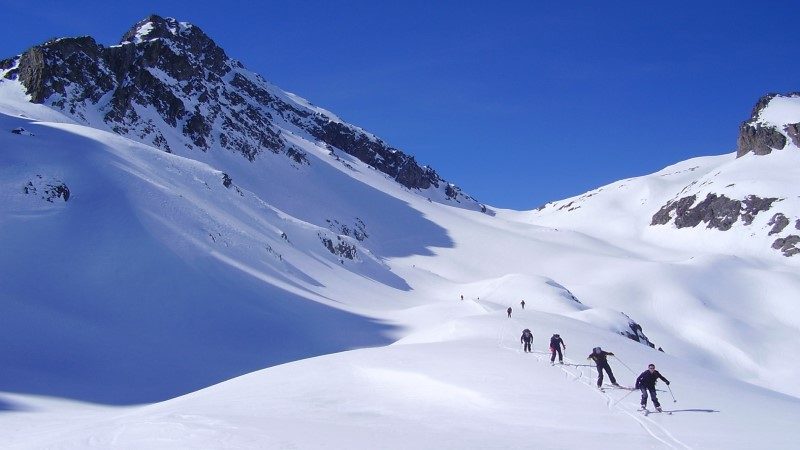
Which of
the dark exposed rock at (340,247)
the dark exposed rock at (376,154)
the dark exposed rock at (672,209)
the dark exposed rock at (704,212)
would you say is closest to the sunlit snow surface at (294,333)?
the dark exposed rock at (340,247)

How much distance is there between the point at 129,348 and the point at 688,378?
2368 centimetres

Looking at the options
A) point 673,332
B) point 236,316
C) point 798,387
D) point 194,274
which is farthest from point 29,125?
point 798,387

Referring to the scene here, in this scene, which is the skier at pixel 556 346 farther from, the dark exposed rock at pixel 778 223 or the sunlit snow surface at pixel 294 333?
the dark exposed rock at pixel 778 223

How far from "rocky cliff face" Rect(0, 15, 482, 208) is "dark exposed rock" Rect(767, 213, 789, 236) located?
89178 millimetres

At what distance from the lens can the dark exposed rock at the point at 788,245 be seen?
104 metres

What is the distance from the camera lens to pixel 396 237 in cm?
11200

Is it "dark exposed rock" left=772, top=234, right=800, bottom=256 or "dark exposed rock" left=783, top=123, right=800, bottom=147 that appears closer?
"dark exposed rock" left=772, top=234, right=800, bottom=256

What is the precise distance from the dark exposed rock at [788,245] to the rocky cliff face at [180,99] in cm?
9226

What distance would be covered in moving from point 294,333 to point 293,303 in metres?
4.30

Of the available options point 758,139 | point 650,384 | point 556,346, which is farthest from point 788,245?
point 650,384

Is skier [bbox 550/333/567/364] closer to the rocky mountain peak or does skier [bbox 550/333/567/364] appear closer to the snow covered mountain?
the snow covered mountain

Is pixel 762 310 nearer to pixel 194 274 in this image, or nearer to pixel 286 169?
pixel 194 274

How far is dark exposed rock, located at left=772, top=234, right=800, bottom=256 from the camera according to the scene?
10375 centimetres

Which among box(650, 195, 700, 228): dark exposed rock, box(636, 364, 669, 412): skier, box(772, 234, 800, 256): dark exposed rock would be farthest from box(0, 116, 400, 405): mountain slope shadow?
box(650, 195, 700, 228): dark exposed rock
